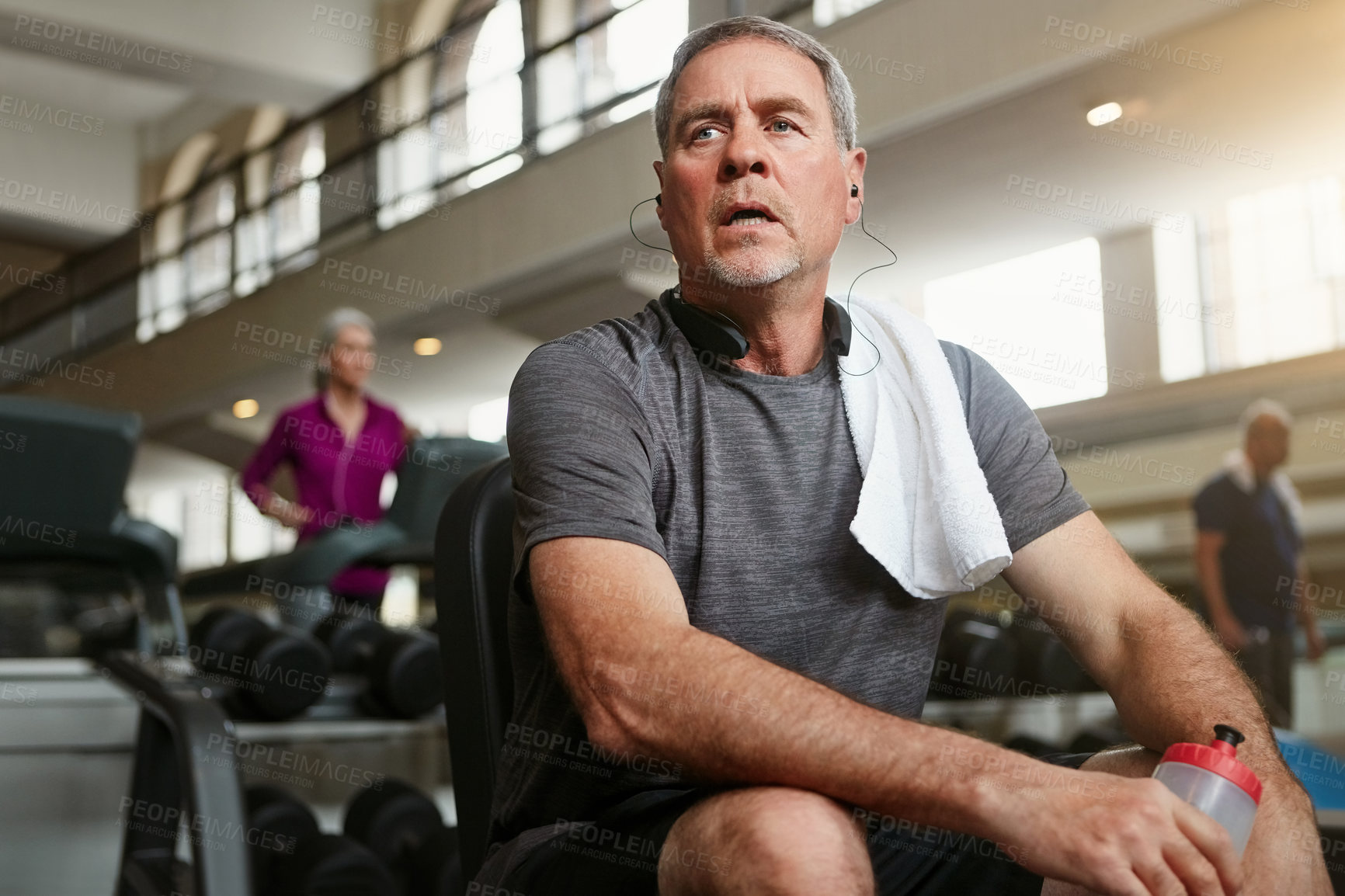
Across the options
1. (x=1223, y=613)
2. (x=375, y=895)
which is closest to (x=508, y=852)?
(x=375, y=895)

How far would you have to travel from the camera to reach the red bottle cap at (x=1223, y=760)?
2.90 ft

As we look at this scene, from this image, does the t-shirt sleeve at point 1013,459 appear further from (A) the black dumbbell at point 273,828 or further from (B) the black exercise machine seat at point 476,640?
(A) the black dumbbell at point 273,828

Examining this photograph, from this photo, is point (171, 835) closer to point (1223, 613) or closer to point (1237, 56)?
point (1223, 613)

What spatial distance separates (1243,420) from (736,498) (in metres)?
5.00

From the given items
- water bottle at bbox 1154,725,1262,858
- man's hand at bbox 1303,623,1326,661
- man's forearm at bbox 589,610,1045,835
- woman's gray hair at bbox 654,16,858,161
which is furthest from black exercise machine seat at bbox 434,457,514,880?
man's hand at bbox 1303,623,1326,661

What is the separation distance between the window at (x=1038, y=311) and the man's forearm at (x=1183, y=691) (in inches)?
186

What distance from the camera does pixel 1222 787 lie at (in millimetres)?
882

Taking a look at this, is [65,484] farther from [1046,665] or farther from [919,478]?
[1046,665]

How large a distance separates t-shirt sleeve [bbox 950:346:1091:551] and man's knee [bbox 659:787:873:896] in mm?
467

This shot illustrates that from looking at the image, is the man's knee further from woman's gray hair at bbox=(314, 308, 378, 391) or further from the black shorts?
woman's gray hair at bbox=(314, 308, 378, 391)

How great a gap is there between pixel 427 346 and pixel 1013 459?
322 inches

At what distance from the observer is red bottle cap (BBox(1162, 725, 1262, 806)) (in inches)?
34.9

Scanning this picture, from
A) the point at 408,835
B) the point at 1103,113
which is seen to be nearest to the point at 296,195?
the point at 1103,113

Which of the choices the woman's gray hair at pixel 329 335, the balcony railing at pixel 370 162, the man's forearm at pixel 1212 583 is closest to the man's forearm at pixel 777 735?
the woman's gray hair at pixel 329 335
